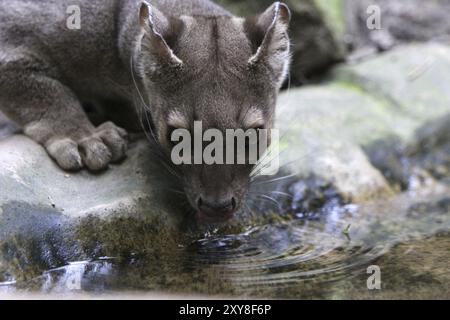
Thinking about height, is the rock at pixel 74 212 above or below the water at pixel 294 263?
above

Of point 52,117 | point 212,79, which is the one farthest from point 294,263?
point 52,117

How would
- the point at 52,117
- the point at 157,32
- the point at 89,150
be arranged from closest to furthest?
the point at 157,32, the point at 89,150, the point at 52,117

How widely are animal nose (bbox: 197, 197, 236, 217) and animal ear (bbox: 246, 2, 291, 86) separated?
1065 millimetres

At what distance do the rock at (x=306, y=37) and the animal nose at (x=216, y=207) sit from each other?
4186 mm

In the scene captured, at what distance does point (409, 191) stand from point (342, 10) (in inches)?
131

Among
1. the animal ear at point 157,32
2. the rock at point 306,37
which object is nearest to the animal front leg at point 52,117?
the animal ear at point 157,32

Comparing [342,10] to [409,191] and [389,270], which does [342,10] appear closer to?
[409,191]

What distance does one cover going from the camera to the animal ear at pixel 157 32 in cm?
532

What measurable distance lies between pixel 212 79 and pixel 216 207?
3.04 ft

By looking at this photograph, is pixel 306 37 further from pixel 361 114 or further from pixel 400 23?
pixel 400 23

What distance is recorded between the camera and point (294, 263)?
5348 mm

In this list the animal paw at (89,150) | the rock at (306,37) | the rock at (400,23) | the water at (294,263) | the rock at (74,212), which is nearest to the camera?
the water at (294,263)

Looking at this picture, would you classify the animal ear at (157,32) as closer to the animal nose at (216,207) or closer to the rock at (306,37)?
the animal nose at (216,207)
